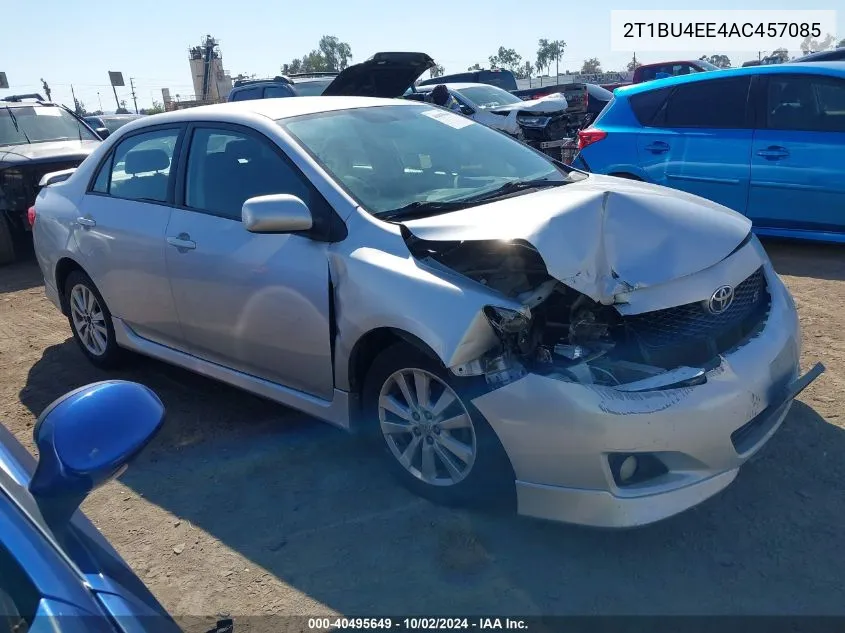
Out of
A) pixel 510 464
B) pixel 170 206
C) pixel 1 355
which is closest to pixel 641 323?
pixel 510 464

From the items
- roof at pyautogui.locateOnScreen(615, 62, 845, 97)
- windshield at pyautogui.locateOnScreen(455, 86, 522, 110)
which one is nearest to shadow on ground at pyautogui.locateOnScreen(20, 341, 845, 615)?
roof at pyautogui.locateOnScreen(615, 62, 845, 97)

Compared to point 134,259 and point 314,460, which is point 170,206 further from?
point 314,460

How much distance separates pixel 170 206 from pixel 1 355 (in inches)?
101

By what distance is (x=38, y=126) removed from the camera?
9.51 metres

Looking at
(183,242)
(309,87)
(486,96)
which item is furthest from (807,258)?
(309,87)

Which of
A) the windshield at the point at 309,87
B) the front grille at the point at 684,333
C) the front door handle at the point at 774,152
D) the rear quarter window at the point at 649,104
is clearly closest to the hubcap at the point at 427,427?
the front grille at the point at 684,333

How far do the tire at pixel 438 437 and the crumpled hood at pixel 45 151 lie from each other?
6587 mm

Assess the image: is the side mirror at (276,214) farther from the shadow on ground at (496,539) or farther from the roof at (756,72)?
the roof at (756,72)

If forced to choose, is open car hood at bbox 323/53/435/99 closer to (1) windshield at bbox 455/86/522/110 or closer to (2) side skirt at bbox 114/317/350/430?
(2) side skirt at bbox 114/317/350/430

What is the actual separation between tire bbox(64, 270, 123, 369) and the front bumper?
9.96 ft

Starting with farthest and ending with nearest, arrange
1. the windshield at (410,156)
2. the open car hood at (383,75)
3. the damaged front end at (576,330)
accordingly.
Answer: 1. the open car hood at (383,75)
2. the windshield at (410,156)
3. the damaged front end at (576,330)

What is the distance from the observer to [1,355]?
218 inches

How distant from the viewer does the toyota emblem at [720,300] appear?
287 cm

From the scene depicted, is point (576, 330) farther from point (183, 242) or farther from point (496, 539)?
point (183, 242)
